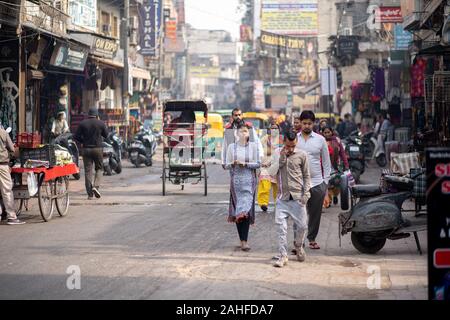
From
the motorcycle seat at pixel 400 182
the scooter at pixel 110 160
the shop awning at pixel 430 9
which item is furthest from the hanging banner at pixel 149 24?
the motorcycle seat at pixel 400 182

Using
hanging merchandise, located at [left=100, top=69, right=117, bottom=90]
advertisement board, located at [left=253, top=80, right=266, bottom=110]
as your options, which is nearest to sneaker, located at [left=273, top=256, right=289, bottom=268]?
hanging merchandise, located at [left=100, top=69, right=117, bottom=90]

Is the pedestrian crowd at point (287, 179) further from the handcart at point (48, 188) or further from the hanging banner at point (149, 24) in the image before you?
the hanging banner at point (149, 24)

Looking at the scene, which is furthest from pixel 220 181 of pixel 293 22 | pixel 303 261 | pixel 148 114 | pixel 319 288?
pixel 148 114

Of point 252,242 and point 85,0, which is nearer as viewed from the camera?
point 252,242

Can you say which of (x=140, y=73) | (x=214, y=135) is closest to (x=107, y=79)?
(x=214, y=135)

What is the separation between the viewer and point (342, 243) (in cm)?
1179

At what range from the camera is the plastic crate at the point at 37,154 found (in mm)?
13781

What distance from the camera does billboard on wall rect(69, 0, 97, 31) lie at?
29622 millimetres

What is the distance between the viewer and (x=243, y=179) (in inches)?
438

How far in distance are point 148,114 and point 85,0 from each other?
89.2ft

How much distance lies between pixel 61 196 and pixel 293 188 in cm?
571

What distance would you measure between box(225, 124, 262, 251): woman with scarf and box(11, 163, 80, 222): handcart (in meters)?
3.68

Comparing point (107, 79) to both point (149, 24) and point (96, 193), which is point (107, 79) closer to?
point (149, 24)
